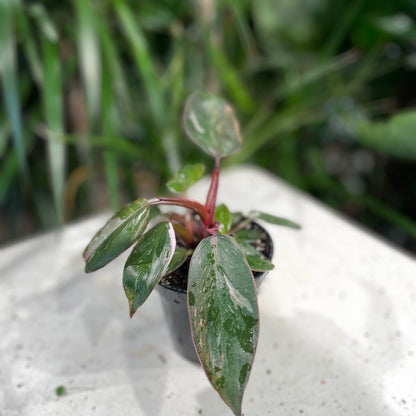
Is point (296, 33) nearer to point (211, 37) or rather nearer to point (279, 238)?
point (211, 37)

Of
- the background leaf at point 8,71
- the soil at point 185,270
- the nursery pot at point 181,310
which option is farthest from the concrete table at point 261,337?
the background leaf at point 8,71

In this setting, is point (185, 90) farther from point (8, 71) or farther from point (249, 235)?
point (249, 235)

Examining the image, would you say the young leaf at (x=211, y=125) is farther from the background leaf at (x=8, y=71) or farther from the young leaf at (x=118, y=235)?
the background leaf at (x=8, y=71)

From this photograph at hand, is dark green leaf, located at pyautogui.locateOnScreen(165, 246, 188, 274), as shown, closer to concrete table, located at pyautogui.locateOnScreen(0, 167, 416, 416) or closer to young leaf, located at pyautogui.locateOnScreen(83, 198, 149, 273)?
young leaf, located at pyautogui.locateOnScreen(83, 198, 149, 273)

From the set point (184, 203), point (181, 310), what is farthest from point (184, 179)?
point (181, 310)

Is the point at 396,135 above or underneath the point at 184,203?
underneath

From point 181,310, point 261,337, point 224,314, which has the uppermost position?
point 224,314

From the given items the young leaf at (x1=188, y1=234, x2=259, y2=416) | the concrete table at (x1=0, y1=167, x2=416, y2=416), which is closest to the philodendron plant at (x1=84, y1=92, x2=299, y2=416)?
the young leaf at (x1=188, y1=234, x2=259, y2=416)
